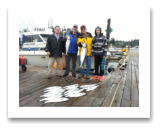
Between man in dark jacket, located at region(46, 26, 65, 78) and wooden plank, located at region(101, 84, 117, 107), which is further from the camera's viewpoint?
man in dark jacket, located at region(46, 26, 65, 78)

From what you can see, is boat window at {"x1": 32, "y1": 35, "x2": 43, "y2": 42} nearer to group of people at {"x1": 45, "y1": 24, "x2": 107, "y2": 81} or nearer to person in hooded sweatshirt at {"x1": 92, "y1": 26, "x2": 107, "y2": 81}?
group of people at {"x1": 45, "y1": 24, "x2": 107, "y2": 81}

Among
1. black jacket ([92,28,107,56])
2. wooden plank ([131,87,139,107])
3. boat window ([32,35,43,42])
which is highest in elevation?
Result: boat window ([32,35,43,42])

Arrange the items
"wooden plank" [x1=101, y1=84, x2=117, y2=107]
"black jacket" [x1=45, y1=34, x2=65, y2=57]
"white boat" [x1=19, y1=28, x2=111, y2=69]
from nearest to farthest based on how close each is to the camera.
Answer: "wooden plank" [x1=101, y1=84, x2=117, y2=107] → "black jacket" [x1=45, y1=34, x2=65, y2=57] → "white boat" [x1=19, y1=28, x2=111, y2=69]

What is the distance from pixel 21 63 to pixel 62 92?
307cm

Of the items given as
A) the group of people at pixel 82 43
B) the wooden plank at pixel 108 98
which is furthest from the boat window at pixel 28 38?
the wooden plank at pixel 108 98

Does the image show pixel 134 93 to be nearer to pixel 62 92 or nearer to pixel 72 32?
pixel 62 92

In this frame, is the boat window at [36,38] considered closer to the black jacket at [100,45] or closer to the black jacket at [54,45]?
the black jacket at [54,45]

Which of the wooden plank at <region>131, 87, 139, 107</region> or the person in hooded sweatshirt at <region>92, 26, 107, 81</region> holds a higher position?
the person in hooded sweatshirt at <region>92, 26, 107, 81</region>

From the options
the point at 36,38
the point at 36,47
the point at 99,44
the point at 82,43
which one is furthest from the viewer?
the point at 36,38

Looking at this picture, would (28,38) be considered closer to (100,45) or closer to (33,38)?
(33,38)

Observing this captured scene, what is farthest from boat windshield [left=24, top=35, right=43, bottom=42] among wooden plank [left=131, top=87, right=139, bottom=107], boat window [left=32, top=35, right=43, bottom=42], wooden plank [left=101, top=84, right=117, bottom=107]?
wooden plank [left=131, top=87, right=139, bottom=107]

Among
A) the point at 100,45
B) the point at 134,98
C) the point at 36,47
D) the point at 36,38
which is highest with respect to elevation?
the point at 36,38

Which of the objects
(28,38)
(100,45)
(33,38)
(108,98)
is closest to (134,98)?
(108,98)

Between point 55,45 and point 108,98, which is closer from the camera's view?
point 108,98
